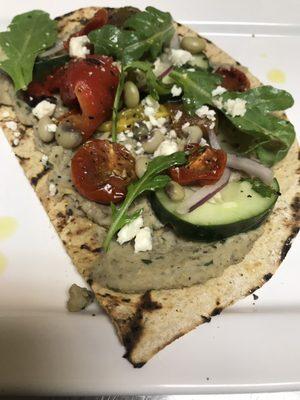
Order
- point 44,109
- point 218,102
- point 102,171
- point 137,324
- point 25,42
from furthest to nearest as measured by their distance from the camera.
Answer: point 25,42 < point 44,109 < point 218,102 < point 102,171 < point 137,324

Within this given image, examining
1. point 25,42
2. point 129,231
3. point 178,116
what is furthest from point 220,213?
point 25,42

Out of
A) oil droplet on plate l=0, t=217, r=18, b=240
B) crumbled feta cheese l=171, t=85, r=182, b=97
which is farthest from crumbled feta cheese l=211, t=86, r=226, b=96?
oil droplet on plate l=0, t=217, r=18, b=240

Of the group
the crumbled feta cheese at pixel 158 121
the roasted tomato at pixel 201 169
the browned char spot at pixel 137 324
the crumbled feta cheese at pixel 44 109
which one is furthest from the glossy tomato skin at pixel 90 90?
the browned char spot at pixel 137 324

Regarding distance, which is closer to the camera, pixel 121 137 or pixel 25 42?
pixel 121 137

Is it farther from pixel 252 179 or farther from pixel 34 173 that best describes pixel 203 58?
pixel 34 173

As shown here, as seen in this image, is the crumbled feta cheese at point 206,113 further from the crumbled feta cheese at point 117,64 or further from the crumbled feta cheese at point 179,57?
the crumbled feta cheese at point 117,64

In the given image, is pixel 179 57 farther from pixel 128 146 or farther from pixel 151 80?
pixel 128 146

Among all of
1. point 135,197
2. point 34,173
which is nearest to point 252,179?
point 135,197

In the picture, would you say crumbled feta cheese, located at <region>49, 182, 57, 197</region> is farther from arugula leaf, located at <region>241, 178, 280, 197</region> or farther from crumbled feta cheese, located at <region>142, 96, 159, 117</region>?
arugula leaf, located at <region>241, 178, 280, 197</region>
